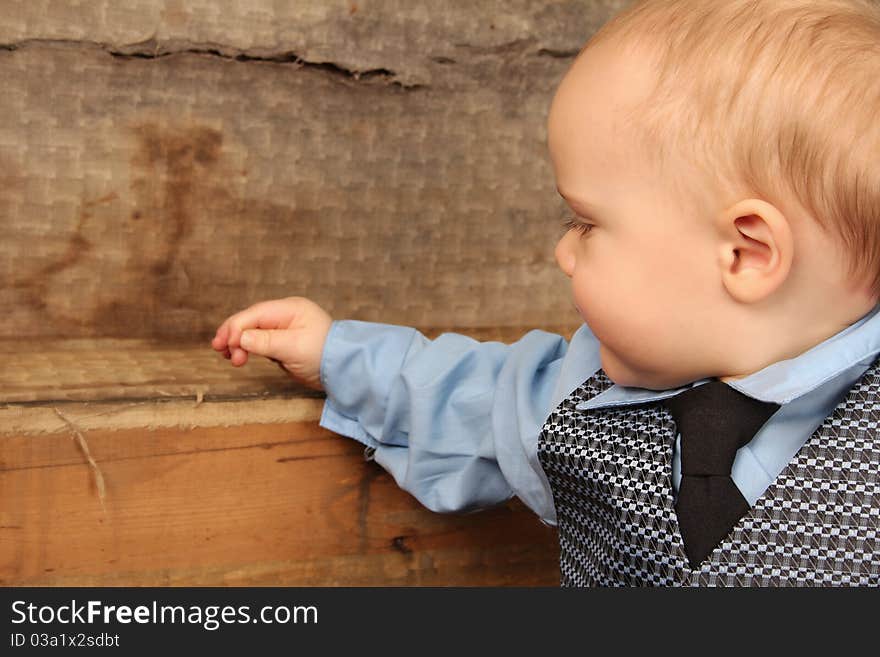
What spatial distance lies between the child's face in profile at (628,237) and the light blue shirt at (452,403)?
4.8 inches

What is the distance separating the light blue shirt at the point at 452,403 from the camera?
3.81 ft

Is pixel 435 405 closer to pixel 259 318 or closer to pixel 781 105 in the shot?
pixel 259 318

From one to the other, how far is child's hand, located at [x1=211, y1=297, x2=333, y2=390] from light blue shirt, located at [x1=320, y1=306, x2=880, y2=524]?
16mm

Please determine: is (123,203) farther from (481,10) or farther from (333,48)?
(481,10)

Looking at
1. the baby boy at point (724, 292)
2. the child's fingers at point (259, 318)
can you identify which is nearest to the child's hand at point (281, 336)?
the child's fingers at point (259, 318)

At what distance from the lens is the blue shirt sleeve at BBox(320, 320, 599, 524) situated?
119 cm

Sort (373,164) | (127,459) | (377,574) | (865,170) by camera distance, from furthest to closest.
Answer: (373,164) < (377,574) < (127,459) < (865,170)

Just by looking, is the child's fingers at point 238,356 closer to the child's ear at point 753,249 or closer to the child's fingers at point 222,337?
the child's fingers at point 222,337

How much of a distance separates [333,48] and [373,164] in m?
0.14

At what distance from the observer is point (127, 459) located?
1135mm

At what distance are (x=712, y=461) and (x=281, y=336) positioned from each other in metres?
0.45

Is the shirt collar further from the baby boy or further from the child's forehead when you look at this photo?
the child's forehead

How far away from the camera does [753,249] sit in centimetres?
96

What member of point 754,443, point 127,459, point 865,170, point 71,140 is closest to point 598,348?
point 754,443
